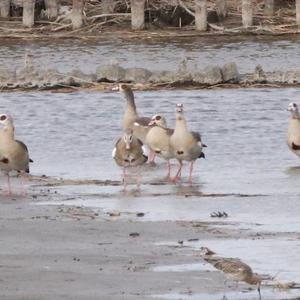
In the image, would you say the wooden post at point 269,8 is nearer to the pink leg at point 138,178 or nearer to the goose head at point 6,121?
the pink leg at point 138,178

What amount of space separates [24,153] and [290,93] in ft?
44.6

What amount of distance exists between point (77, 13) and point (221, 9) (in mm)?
5315

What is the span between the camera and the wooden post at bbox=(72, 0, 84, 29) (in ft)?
153

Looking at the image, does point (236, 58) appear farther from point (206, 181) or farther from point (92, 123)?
point (206, 181)

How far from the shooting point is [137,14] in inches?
1853

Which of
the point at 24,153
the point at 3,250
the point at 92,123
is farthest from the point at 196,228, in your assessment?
the point at 92,123

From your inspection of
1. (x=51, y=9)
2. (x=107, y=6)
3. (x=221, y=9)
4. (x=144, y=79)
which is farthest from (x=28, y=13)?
(x=144, y=79)

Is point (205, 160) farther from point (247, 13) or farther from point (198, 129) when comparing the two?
point (247, 13)

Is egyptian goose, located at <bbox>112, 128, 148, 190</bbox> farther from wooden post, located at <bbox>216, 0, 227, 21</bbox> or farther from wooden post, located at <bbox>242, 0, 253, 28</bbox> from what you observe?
wooden post, located at <bbox>216, 0, 227, 21</bbox>

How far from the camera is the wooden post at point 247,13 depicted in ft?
150

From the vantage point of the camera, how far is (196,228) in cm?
1384

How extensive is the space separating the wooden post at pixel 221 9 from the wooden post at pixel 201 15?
166 centimetres

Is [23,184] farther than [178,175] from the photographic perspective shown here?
No

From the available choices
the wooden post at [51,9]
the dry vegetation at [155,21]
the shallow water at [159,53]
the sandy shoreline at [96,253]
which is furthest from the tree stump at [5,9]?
the sandy shoreline at [96,253]
